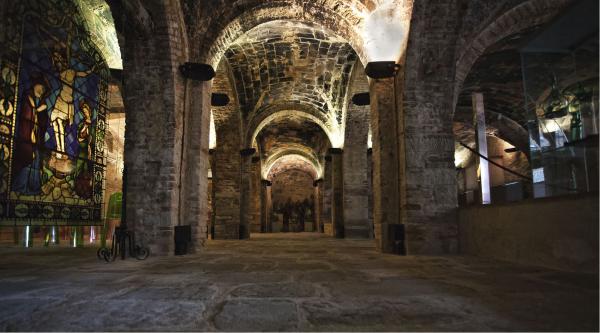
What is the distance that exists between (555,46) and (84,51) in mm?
8330

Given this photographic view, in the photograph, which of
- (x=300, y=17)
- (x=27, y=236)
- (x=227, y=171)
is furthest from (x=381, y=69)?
(x=27, y=236)

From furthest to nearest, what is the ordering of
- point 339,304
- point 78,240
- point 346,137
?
point 346,137, point 78,240, point 339,304

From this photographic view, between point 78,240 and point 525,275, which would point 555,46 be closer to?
point 525,275

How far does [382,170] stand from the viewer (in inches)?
264

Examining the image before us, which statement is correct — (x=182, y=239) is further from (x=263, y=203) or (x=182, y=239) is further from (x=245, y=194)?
(x=263, y=203)

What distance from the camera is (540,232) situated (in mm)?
4141

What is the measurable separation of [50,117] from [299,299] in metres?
6.41

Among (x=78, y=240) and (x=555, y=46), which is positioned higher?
(x=555, y=46)

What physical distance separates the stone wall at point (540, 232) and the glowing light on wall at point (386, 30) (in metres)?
3.09

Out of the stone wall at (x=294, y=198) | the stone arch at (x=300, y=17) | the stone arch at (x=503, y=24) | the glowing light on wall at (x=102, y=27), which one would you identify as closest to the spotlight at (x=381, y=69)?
the stone arch at (x=300, y=17)

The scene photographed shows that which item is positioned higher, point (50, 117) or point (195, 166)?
point (50, 117)

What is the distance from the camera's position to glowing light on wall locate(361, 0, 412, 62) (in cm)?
651

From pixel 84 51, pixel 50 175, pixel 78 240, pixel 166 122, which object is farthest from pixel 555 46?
pixel 78 240

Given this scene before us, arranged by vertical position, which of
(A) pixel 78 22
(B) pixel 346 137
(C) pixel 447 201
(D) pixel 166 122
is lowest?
(C) pixel 447 201
